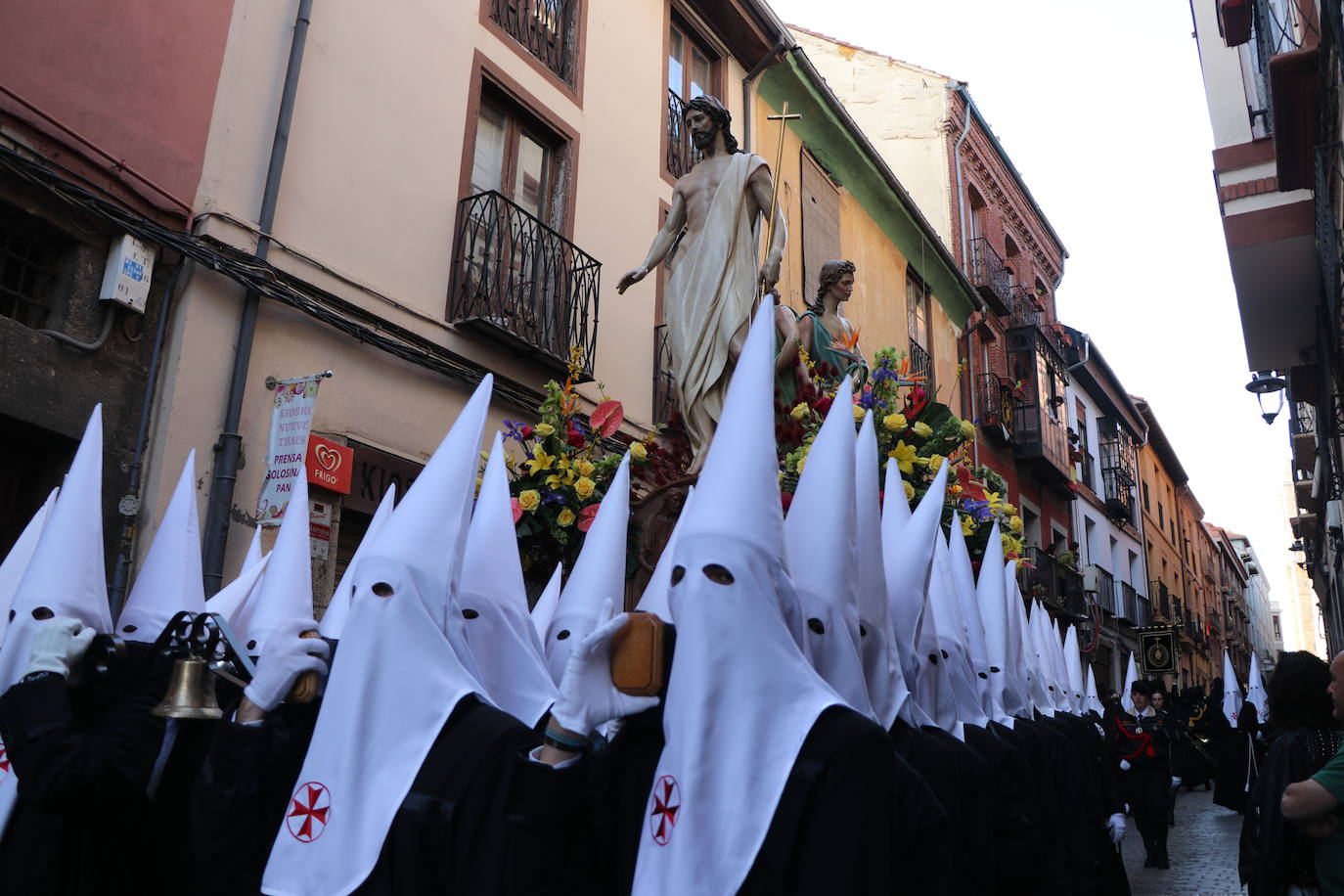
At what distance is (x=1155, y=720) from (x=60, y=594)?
33.4 ft

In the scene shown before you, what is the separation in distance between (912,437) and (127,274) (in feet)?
15.1

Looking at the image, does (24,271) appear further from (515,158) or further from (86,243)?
(515,158)

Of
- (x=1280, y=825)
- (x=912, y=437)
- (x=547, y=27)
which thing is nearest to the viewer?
(x=1280, y=825)

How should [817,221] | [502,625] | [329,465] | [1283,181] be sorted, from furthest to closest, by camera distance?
1. [817,221]
2. [1283,181]
3. [329,465]
4. [502,625]

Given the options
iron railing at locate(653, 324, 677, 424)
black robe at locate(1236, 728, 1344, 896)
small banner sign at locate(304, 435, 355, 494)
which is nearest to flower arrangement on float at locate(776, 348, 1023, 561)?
black robe at locate(1236, 728, 1344, 896)

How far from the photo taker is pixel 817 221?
16141 mm

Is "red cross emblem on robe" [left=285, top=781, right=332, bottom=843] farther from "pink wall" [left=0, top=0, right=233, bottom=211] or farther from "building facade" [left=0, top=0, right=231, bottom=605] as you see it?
"pink wall" [left=0, top=0, right=233, bottom=211]

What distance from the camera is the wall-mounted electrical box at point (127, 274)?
266 inches

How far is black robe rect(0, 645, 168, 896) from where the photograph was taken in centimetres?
270

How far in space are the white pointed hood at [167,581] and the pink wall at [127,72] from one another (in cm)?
378

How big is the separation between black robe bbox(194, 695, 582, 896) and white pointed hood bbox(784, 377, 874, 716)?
670 millimetres

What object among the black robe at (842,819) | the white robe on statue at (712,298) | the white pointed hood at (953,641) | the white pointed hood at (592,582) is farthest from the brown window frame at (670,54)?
the black robe at (842,819)

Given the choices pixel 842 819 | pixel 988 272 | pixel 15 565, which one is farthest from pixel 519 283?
pixel 988 272

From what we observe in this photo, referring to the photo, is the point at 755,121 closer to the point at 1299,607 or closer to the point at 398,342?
the point at 398,342
